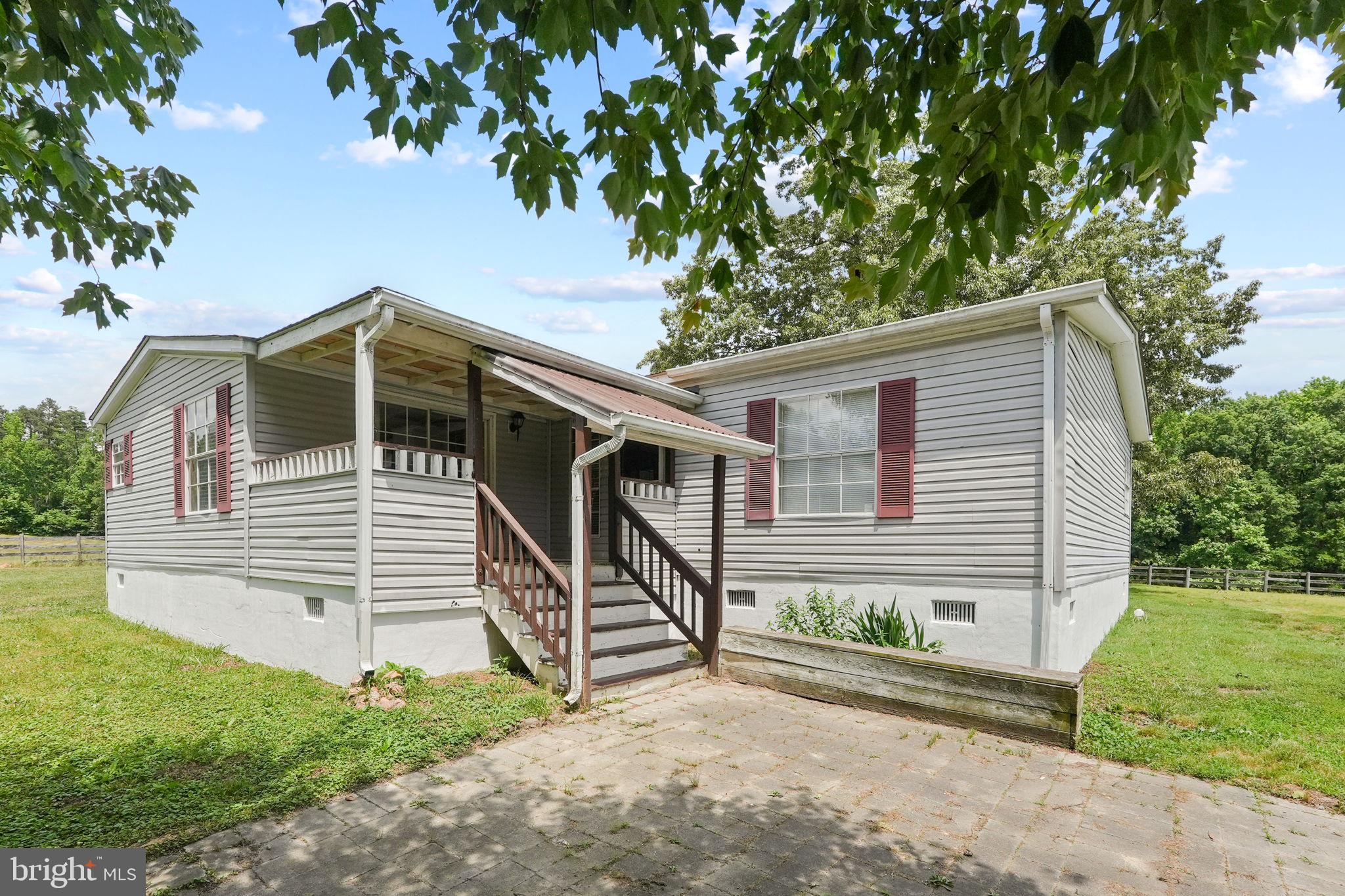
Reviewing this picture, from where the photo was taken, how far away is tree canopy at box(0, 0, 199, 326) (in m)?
2.29

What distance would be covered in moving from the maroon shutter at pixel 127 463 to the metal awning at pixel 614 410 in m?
7.89

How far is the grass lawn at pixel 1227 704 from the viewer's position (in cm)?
467

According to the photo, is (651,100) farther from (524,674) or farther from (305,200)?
(524,674)

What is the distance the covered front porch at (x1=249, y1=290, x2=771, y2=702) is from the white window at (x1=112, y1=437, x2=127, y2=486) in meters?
5.53

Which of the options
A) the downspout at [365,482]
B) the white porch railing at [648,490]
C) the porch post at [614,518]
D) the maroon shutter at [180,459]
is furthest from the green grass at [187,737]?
the white porch railing at [648,490]

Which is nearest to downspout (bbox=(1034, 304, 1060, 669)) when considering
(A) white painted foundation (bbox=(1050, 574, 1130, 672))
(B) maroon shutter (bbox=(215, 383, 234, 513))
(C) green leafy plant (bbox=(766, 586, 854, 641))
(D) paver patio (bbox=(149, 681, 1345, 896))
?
(A) white painted foundation (bbox=(1050, 574, 1130, 672))

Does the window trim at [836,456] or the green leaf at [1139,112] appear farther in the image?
the window trim at [836,456]

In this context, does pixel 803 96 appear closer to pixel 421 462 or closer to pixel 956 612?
pixel 421 462

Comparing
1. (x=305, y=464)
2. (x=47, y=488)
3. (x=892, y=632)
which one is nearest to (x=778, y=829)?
(x=892, y=632)

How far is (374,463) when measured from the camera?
248 inches

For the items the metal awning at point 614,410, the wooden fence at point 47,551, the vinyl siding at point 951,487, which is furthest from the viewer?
the wooden fence at point 47,551

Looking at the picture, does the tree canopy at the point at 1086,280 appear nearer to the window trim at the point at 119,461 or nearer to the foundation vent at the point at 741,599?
the foundation vent at the point at 741,599

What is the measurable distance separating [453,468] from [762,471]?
4.02 meters

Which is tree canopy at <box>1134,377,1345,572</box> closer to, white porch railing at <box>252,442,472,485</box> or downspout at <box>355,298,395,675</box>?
white porch railing at <box>252,442,472,485</box>
